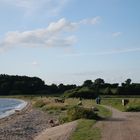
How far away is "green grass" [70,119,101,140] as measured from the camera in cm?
2688

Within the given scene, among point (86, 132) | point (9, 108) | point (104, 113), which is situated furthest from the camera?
point (9, 108)

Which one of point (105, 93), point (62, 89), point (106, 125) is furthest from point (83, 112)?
point (62, 89)

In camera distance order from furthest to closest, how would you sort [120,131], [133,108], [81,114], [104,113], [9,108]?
1. [9,108]
2. [133,108]
3. [104,113]
4. [81,114]
5. [120,131]

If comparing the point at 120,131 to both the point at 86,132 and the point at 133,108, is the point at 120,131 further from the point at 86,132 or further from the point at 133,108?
the point at 133,108

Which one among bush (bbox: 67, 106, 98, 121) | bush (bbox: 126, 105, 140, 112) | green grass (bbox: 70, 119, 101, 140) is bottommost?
green grass (bbox: 70, 119, 101, 140)

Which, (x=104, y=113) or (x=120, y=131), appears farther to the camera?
(x=104, y=113)

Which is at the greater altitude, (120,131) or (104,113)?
(104,113)

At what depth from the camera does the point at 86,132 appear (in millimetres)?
29141

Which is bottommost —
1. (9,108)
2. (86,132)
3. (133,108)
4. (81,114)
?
(86,132)

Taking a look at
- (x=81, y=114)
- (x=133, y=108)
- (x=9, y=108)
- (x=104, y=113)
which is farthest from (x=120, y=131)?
(x=9, y=108)

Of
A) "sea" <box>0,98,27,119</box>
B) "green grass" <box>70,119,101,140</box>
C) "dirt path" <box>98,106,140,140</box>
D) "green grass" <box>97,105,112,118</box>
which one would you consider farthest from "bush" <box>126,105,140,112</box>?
"sea" <box>0,98,27,119</box>

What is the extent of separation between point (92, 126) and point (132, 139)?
8078 millimetres

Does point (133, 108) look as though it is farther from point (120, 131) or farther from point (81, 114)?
point (120, 131)

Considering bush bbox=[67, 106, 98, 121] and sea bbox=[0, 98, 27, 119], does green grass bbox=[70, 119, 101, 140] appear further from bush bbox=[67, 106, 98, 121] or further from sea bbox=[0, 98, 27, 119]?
sea bbox=[0, 98, 27, 119]
